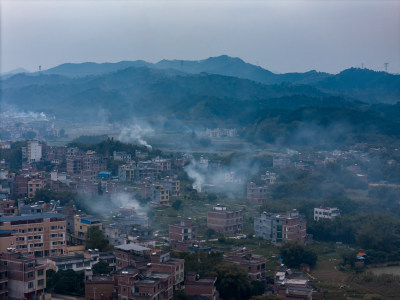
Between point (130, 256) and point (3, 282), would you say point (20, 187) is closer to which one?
point (130, 256)

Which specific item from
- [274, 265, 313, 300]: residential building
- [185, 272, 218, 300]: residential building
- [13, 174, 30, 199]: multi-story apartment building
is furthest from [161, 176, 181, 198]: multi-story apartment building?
[185, 272, 218, 300]: residential building

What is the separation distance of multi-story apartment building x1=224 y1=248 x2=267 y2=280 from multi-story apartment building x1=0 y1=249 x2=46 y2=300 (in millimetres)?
2647

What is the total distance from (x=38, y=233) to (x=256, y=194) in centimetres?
705

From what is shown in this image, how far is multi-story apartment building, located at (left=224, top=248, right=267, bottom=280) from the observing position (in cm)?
797

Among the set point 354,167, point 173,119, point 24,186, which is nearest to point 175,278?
point 24,186

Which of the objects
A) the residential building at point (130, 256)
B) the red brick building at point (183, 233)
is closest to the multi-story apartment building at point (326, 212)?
the red brick building at point (183, 233)

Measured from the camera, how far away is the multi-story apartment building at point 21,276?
6605 mm

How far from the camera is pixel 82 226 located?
9758mm

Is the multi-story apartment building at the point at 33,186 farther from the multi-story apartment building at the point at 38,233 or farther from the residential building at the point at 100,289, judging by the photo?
the residential building at the point at 100,289

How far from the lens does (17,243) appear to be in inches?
346

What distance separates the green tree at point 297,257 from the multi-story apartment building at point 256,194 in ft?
17.9

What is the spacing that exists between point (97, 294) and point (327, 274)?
3832 millimetres

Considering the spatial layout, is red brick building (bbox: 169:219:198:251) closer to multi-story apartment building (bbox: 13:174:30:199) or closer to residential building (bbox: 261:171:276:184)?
multi-story apartment building (bbox: 13:174:30:199)

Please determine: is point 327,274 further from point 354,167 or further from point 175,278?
point 354,167
